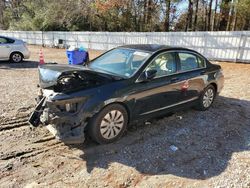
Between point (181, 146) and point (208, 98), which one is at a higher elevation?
point (208, 98)

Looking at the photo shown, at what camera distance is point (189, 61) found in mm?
5848

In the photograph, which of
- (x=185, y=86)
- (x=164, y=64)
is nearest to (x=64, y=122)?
(x=164, y=64)

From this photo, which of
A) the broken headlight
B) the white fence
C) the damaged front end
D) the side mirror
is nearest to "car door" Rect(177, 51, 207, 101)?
the side mirror

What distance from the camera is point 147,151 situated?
4301mm

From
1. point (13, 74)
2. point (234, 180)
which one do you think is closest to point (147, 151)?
point (234, 180)

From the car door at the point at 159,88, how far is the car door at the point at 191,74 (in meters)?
0.17

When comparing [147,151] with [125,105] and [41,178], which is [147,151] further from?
[41,178]

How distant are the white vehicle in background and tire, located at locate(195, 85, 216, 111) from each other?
10142 mm

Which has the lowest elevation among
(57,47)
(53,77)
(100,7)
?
(57,47)

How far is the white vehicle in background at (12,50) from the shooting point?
1278cm

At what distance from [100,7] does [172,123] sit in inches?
771

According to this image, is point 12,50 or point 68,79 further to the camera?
point 12,50

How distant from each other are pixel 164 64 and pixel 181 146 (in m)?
1.63

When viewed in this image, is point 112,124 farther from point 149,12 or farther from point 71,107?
point 149,12
